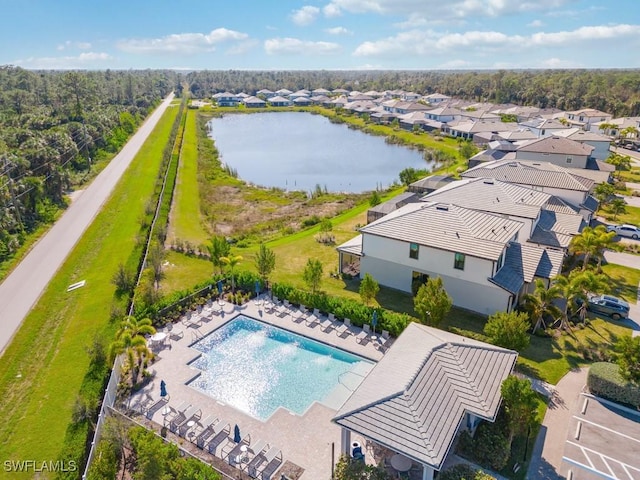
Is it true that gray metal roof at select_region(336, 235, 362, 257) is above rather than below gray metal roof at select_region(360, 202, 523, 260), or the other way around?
below

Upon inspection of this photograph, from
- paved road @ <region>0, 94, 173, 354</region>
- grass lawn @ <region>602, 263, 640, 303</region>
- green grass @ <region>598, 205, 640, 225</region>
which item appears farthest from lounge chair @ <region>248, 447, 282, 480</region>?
green grass @ <region>598, 205, 640, 225</region>

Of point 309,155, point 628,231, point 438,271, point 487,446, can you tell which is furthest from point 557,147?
point 487,446

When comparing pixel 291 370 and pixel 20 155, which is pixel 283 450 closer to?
pixel 291 370

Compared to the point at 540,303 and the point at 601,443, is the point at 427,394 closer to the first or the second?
the point at 601,443

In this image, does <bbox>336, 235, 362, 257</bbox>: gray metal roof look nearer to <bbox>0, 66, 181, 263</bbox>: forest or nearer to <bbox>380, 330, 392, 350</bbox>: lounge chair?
<bbox>380, 330, 392, 350</bbox>: lounge chair

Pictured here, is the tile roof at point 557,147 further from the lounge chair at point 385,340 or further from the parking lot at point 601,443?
the parking lot at point 601,443

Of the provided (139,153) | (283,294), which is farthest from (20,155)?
(283,294)
